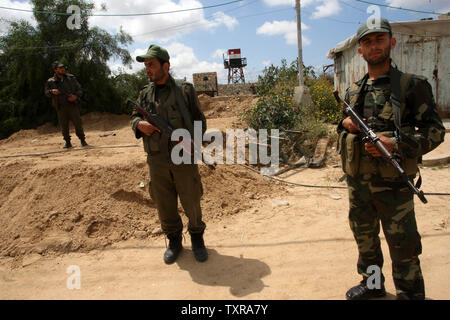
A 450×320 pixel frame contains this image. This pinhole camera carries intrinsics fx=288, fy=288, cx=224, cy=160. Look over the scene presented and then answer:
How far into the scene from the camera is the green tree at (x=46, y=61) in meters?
10.9

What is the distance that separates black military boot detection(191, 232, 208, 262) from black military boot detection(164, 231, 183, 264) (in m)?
0.17

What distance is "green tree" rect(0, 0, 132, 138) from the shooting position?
10930mm

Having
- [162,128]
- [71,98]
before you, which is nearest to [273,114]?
[71,98]

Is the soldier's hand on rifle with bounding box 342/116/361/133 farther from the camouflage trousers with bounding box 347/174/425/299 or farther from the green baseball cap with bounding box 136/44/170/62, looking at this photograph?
the green baseball cap with bounding box 136/44/170/62

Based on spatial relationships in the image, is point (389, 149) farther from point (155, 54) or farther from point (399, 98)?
point (155, 54)

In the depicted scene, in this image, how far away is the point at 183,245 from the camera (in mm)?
3268

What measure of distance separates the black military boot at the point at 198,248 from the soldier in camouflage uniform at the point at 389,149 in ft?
4.89

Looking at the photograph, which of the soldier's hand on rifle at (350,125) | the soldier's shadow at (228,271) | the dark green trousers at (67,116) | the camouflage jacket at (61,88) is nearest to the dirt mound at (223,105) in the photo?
the dark green trousers at (67,116)

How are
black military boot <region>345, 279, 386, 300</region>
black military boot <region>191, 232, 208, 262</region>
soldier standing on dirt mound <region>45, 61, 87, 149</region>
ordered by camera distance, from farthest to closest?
soldier standing on dirt mound <region>45, 61, 87, 149</region>
black military boot <region>191, 232, 208, 262</region>
black military boot <region>345, 279, 386, 300</region>

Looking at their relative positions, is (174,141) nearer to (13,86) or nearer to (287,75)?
(287,75)

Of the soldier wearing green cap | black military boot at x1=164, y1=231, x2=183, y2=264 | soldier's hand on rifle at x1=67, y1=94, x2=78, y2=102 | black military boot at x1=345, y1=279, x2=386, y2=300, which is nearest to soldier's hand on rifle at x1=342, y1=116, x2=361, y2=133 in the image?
black military boot at x1=345, y1=279, x2=386, y2=300

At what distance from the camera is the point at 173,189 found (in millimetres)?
2834

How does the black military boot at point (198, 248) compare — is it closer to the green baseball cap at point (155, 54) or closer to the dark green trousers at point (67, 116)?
the green baseball cap at point (155, 54)

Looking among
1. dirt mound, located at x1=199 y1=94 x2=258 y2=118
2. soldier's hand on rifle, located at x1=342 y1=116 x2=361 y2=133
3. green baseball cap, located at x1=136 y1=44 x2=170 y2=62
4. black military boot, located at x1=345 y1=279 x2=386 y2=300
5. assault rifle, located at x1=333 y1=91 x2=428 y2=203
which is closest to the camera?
assault rifle, located at x1=333 y1=91 x2=428 y2=203
